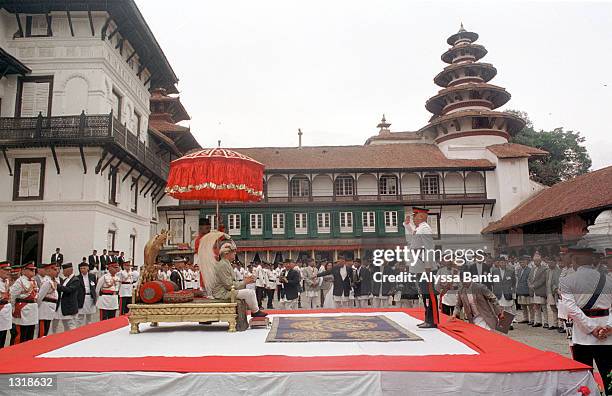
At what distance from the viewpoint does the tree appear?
1478 inches

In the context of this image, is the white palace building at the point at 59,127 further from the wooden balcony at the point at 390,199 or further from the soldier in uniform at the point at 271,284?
the wooden balcony at the point at 390,199

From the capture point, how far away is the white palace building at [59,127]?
17312mm

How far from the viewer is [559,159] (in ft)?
127

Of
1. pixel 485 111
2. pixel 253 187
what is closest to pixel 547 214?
pixel 485 111

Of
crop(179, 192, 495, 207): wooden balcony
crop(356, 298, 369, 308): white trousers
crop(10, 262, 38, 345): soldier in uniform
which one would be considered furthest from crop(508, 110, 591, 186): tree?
crop(10, 262, 38, 345): soldier in uniform

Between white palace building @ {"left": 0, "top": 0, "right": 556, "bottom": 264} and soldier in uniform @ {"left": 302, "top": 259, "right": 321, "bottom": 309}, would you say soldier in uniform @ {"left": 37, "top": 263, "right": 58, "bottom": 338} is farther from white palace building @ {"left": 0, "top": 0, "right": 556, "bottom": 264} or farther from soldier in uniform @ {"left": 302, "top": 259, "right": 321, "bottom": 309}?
white palace building @ {"left": 0, "top": 0, "right": 556, "bottom": 264}

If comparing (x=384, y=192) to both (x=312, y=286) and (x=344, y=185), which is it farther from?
(x=312, y=286)

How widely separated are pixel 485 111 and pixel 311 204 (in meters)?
13.4

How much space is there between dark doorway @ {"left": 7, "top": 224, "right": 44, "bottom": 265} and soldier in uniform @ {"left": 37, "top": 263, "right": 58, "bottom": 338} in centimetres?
999

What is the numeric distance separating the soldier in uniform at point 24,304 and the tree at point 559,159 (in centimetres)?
3749

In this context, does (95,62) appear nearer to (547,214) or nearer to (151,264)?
(151,264)

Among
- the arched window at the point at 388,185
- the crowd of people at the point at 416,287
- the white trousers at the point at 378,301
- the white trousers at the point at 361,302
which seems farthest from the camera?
the arched window at the point at 388,185

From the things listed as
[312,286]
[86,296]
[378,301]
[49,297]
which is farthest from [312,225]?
[49,297]

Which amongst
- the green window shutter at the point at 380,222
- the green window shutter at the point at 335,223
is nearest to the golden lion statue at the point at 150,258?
the green window shutter at the point at 335,223
